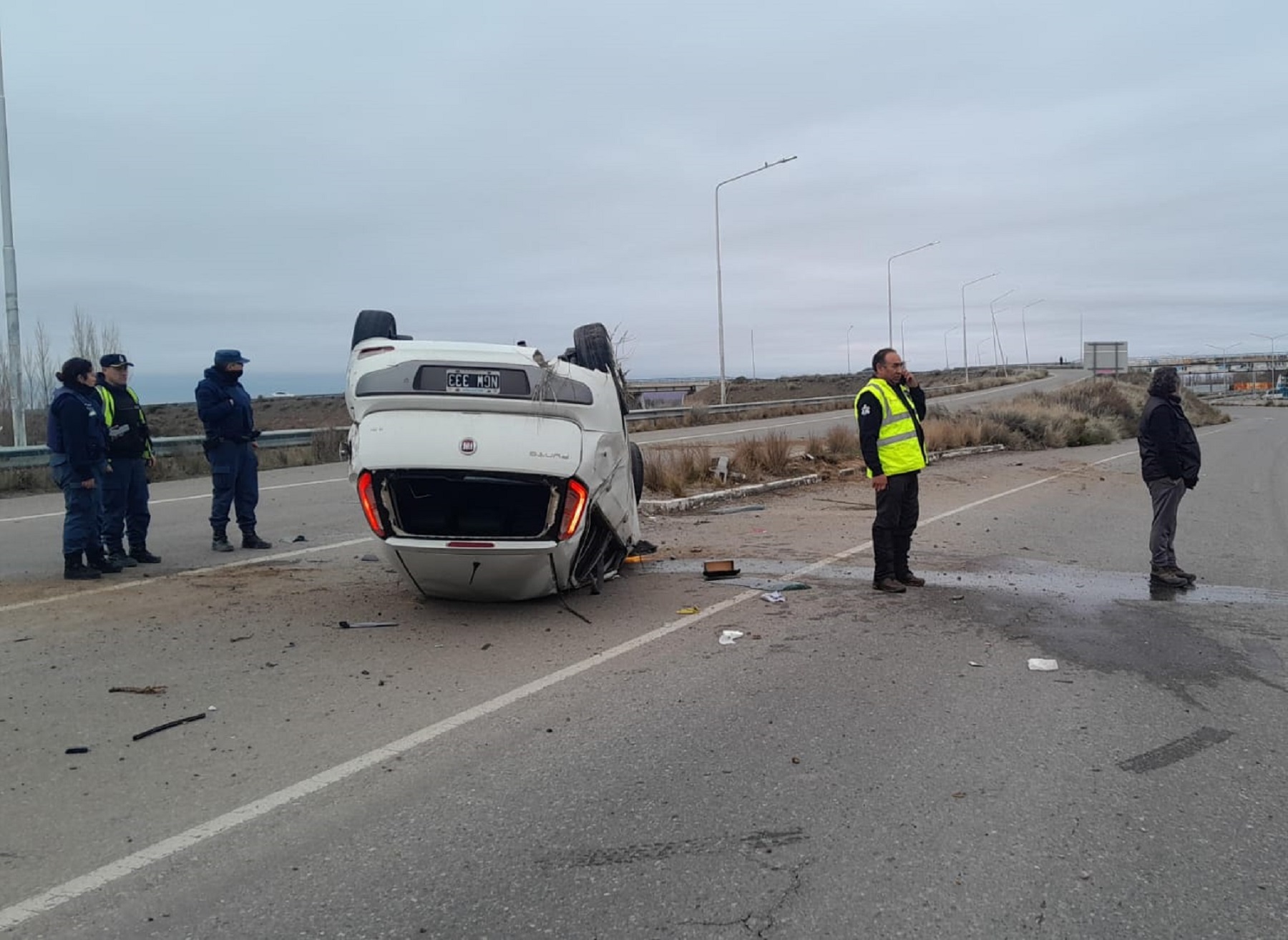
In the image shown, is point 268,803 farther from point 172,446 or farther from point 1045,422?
point 1045,422

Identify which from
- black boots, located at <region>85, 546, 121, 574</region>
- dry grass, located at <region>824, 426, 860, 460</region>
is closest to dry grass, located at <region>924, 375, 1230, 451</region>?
dry grass, located at <region>824, 426, 860, 460</region>

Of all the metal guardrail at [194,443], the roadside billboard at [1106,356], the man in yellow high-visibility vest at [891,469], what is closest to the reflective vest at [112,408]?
the metal guardrail at [194,443]

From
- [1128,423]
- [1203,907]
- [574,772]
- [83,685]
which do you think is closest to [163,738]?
[83,685]

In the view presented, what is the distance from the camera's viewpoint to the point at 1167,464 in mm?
8242

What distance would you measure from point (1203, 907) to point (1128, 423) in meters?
34.4

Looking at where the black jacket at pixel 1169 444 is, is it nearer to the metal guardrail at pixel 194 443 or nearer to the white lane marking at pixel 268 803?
the metal guardrail at pixel 194 443

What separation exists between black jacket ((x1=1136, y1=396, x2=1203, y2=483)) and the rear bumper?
16.7 feet

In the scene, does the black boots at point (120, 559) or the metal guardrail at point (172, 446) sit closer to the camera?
the black boots at point (120, 559)

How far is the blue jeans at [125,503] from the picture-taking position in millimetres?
8617

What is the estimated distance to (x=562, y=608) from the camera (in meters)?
7.20

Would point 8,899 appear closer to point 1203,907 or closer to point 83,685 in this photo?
point 83,685

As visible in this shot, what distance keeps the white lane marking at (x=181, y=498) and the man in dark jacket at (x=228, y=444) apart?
9.53 feet

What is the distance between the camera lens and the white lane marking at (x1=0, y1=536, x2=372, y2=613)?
24.1 ft

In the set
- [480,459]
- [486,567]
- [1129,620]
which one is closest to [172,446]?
[486,567]
